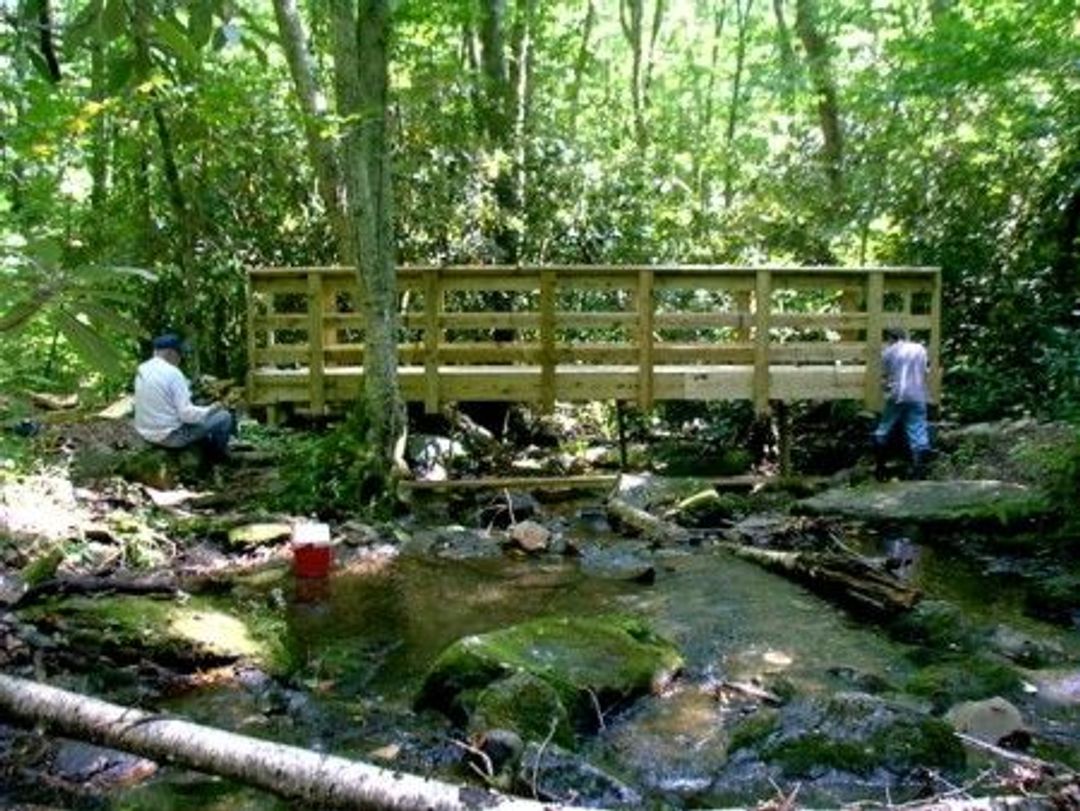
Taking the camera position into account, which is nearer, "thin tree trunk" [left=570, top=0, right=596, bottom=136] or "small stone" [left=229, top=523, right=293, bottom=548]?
"small stone" [left=229, top=523, right=293, bottom=548]

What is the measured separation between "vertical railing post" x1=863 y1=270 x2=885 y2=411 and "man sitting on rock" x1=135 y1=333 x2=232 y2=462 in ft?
21.0

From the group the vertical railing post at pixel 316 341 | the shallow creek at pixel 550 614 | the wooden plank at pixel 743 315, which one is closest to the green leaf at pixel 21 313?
the shallow creek at pixel 550 614

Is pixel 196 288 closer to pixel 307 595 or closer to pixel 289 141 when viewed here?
pixel 289 141

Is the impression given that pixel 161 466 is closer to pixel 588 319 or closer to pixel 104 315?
pixel 588 319

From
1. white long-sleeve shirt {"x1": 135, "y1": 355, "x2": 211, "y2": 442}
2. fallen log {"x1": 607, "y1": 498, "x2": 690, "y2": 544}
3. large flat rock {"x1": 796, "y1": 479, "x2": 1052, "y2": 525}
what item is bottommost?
fallen log {"x1": 607, "y1": 498, "x2": 690, "y2": 544}

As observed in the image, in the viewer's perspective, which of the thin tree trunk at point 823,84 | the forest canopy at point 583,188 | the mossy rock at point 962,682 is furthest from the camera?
the thin tree trunk at point 823,84

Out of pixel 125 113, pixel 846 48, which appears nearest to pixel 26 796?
pixel 125 113

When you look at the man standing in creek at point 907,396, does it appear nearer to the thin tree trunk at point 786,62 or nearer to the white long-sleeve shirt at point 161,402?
the white long-sleeve shirt at point 161,402

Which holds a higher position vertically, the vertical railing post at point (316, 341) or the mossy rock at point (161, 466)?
the vertical railing post at point (316, 341)

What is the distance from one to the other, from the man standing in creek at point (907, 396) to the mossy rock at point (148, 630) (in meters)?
7.37

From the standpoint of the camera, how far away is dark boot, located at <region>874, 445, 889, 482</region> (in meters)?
11.2

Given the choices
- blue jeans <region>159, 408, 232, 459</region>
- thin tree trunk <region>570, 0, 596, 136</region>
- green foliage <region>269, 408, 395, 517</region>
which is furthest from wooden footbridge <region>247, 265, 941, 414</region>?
thin tree trunk <region>570, 0, 596, 136</region>

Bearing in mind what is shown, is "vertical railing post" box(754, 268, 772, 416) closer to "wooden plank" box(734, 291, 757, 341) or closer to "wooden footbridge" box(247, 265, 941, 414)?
"wooden footbridge" box(247, 265, 941, 414)

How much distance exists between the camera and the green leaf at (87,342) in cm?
210
